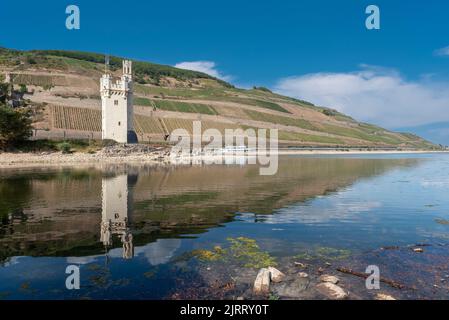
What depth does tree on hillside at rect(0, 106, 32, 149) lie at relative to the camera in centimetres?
6525

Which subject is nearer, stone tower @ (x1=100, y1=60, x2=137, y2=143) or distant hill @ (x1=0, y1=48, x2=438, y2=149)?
stone tower @ (x1=100, y1=60, x2=137, y2=143)

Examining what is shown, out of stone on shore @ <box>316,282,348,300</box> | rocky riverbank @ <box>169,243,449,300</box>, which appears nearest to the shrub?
rocky riverbank @ <box>169,243,449,300</box>

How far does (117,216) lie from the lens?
21844mm

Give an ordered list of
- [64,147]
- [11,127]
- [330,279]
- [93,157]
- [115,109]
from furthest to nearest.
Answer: [115,109]
[93,157]
[64,147]
[11,127]
[330,279]

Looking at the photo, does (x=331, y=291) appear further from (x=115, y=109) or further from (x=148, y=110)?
(x=148, y=110)

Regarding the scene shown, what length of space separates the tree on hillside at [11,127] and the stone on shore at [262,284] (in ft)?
221

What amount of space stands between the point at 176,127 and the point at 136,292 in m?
119

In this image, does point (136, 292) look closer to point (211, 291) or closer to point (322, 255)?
point (211, 291)

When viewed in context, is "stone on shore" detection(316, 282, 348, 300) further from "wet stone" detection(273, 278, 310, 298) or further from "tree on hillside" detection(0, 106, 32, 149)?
"tree on hillside" detection(0, 106, 32, 149)

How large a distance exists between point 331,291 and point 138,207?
17.0m

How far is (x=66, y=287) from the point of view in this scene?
1133 centimetres

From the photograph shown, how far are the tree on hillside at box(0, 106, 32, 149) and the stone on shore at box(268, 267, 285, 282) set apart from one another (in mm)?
67237

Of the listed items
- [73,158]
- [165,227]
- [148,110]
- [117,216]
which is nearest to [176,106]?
[148,110]
